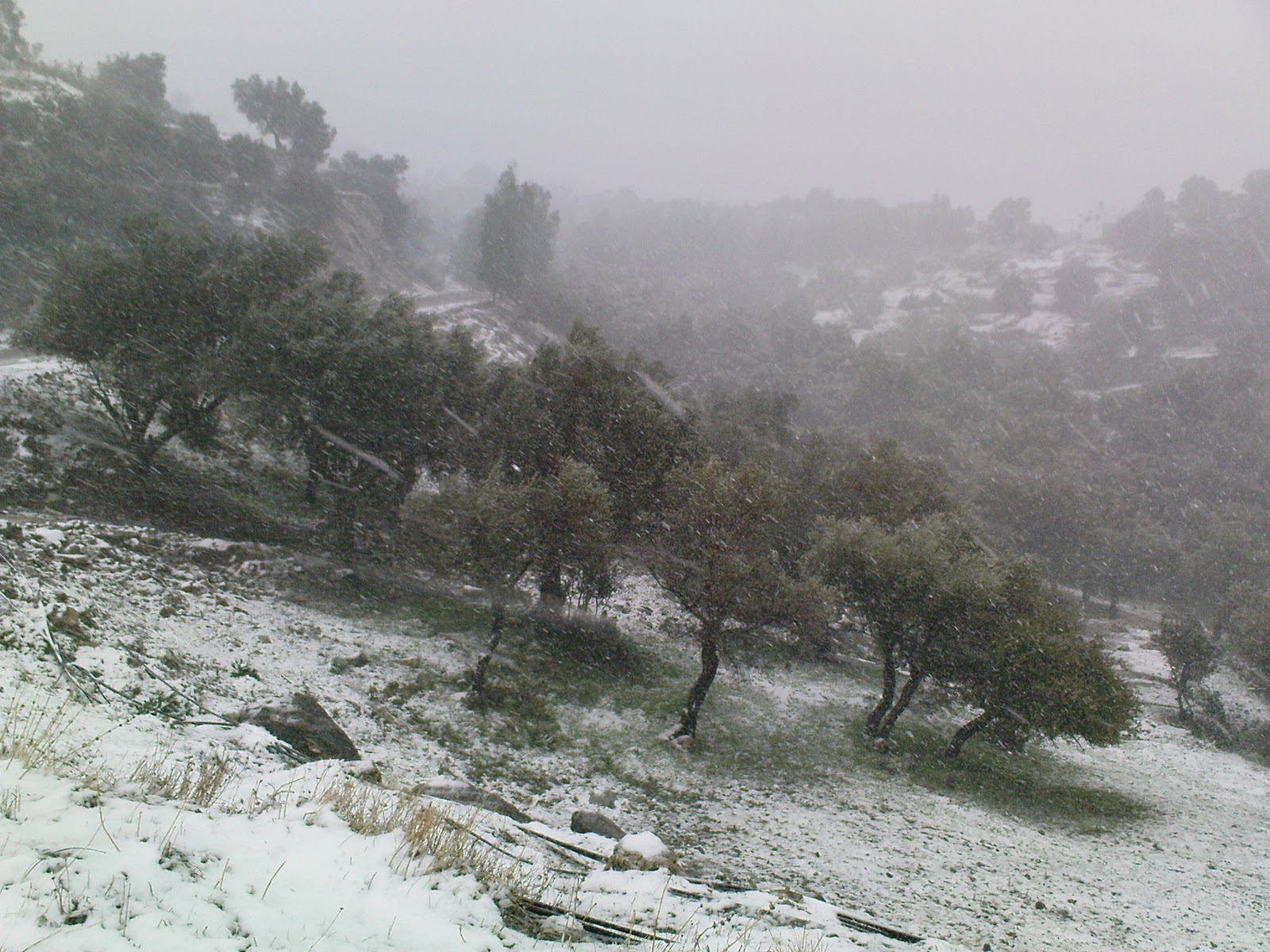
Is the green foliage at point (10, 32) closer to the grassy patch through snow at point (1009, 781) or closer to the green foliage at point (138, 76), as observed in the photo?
the green foliage at point (138, 76)

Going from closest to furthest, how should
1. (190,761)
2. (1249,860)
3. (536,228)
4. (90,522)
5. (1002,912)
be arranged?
(190,761)
(1002,912)
(1249,860)
(90,522)
(536,228)

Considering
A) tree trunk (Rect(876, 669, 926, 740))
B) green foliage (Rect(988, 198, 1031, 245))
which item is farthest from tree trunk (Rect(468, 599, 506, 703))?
green foliage (Rect(988, 198, 1031, 245))

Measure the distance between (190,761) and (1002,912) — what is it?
38.0 feet

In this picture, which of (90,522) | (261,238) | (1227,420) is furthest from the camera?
(1227,420)

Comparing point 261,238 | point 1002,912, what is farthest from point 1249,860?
point 261,238

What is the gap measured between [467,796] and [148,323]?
76.1 ft

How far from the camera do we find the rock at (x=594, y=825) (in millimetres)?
10516

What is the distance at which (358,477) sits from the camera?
24375 millimetres

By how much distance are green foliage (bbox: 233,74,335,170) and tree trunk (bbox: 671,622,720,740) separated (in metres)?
83.2

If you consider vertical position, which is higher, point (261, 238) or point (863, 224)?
point (863, 224)

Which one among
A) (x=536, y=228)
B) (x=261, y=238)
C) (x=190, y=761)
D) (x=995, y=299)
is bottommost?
(x=190, y=761)

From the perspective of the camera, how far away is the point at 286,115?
78.2 metres

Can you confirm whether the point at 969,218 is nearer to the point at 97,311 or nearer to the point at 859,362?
the point at 859,362

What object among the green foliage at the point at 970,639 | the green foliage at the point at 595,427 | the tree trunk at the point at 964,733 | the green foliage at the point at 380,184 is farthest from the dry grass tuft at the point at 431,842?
the green foliage at the point at 380,184
